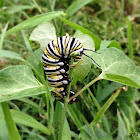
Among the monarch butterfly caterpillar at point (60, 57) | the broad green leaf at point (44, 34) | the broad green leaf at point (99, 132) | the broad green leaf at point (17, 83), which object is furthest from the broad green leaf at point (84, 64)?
the broad green leaf at point (99, 132)

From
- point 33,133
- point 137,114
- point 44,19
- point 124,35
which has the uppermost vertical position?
point 44,19

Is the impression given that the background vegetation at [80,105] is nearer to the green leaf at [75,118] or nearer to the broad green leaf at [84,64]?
the green leaf at [75,118]

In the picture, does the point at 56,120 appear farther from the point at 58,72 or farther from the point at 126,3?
the point at 126,3

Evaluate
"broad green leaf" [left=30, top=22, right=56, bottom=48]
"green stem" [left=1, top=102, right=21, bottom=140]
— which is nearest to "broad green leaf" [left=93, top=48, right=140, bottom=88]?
"broad green leaf" [left=30, top=22, right=56, bottom=48]

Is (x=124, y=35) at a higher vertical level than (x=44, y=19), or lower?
lower

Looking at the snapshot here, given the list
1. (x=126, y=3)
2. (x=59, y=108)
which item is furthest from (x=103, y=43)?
(x=126, y=3)

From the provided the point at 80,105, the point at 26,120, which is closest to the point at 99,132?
the point at 80,105

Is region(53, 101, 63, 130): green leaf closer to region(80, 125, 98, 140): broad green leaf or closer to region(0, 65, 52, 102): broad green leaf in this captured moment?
region(80, 125, 98, 140): broad green leaf
